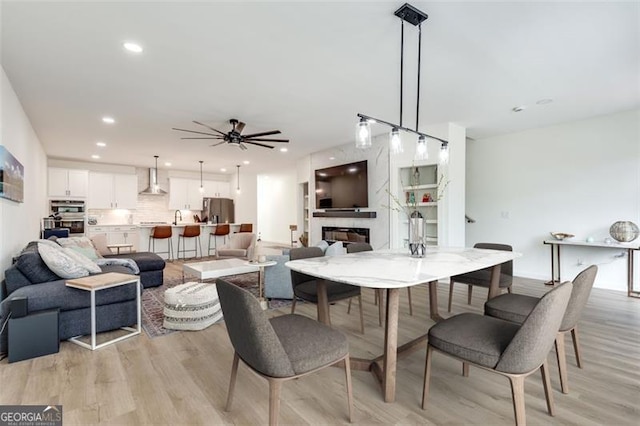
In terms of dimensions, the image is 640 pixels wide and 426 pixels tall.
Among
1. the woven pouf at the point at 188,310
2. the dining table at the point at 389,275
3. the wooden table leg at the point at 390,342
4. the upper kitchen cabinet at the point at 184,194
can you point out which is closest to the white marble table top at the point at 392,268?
the dining table at the point at 389,275

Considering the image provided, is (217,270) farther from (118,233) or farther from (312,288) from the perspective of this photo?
(118,233)

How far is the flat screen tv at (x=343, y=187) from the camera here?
6.06 metres

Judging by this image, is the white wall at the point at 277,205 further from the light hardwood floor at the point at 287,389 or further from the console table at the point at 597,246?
the light hardwood floor at the point at 287,389

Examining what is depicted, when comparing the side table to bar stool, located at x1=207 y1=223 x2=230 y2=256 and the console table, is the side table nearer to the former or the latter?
bar stool, located at x1=207 y1=223 x2=230 y2=256

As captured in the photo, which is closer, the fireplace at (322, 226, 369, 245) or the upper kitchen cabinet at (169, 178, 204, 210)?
the fireplace at (322, 226, 369, 245)

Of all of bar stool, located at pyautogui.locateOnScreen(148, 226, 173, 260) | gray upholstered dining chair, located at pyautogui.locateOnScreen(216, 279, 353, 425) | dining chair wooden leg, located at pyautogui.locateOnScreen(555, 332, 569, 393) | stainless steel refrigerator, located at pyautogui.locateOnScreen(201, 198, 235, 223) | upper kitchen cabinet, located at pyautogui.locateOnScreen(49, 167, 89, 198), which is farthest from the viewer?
stainless steel refrigerator, located at pyautogui.locateOnScreen(201, 198, 235, 223)

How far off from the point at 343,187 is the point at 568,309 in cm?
490

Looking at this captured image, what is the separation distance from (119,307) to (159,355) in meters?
0.89

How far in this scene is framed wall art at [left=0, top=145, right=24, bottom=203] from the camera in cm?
279

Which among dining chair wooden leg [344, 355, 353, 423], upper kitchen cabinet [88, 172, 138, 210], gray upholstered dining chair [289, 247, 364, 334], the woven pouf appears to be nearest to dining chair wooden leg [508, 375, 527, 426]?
dining chair wooden leg [344, 355, 353, 423]

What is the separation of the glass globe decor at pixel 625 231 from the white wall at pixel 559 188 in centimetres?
18

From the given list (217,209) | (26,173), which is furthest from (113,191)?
(26,173)

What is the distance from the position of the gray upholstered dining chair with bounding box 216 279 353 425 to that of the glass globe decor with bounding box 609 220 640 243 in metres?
4.98

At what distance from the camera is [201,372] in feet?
7.30
